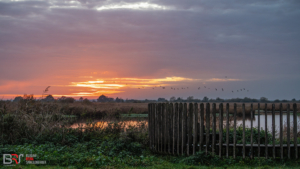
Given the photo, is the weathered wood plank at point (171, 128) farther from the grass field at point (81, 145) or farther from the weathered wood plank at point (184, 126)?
the weathered wood plank at point (184, 126)

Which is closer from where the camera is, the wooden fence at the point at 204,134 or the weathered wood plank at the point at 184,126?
the wooden fence at the point at 204,134

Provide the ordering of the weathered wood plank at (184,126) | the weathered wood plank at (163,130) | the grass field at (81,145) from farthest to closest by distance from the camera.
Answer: the weathered wood plank at (163,130) < the weathered wood plank at (184,126) < the grass field at (81,145)

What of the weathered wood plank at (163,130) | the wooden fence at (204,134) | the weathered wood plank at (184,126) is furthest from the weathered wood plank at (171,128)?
the weathered wood plank at (184,126)

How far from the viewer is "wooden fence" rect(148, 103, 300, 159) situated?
8266 mm

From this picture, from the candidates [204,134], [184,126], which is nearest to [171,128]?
[184,126]

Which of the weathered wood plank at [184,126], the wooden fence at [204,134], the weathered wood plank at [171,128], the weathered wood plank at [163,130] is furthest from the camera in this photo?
the weathered wood plank at [163,130]

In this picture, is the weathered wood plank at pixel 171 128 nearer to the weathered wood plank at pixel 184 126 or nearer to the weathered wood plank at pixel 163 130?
the weathered wood plank at pixel 163 130

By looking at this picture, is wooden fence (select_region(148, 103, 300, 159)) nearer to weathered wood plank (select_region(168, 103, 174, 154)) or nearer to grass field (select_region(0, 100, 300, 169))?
weathered wood plank (select_region(168, 103, 174, 154))

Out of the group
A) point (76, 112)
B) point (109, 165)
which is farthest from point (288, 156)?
point (76, 112)

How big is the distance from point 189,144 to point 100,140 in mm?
4468

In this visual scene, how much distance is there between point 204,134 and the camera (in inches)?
355

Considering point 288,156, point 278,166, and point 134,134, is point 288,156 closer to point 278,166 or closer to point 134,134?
point 278,166

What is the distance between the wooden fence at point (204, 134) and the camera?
8.27 m

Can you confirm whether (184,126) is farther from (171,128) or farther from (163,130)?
(163,130)
